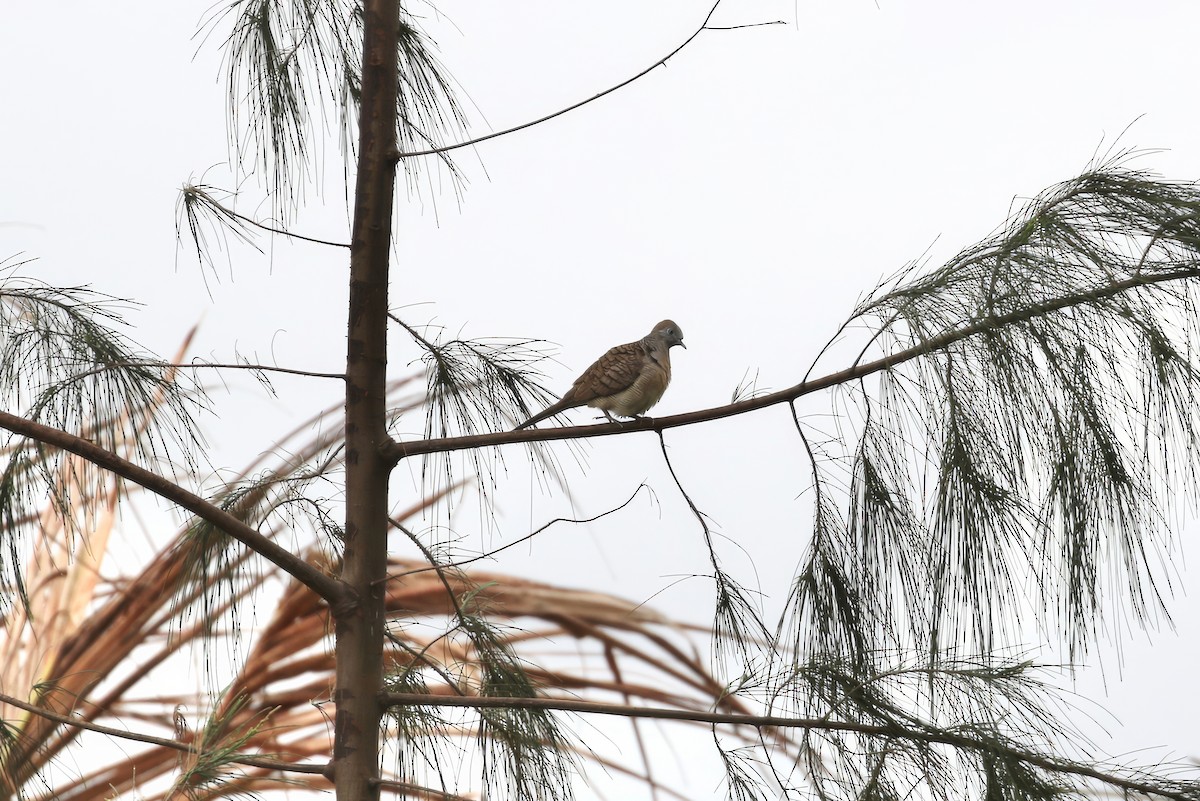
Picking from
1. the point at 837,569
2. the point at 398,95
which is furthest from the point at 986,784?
the point at 398,95

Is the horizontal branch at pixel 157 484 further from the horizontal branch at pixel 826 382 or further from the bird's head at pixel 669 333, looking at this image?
the bird's head at pixel 669 333

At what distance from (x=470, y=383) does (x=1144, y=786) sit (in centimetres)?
164

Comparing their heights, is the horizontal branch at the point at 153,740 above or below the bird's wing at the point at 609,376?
below

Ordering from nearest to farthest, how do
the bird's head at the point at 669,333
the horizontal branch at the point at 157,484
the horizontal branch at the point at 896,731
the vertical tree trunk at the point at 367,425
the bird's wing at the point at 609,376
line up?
the horizontal branch at the point at 896,731 < the horizontal branch at the point at 157,484 < the vertical tree trunk at the point at 367,425 < the bird's wing at the point at 609,376 < the bird's head at the point at 669,333

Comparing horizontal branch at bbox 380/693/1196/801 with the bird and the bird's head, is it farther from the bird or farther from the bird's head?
the bird's head

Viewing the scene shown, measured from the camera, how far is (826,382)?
7.66 ft

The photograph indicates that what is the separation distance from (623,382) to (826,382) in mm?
1076

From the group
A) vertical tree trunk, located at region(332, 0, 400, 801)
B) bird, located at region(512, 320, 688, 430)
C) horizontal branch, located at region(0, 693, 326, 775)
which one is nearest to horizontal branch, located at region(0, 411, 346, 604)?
vertical tree trunk, located at region(332, 0, 400, 801)

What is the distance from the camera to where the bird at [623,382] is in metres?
3.30

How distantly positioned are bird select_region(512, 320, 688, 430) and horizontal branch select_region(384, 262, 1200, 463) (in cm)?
66

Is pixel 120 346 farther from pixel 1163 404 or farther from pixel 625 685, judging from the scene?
pixel 625 685

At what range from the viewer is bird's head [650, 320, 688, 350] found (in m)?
3.97

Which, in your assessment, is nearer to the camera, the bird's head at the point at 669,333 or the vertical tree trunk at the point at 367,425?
the vertical tree trunk at the point at 367,425

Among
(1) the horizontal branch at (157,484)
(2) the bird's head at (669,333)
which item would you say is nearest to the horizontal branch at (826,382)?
(1) the horizontal branch at (157,484)
